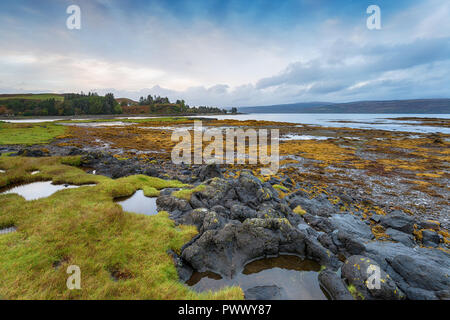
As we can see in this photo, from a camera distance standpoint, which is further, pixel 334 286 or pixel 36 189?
pixel 36 189

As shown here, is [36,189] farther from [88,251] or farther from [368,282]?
[368,282]

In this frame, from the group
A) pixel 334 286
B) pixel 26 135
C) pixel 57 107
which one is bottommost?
pixel 334 286

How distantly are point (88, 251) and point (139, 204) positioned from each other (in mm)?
6312

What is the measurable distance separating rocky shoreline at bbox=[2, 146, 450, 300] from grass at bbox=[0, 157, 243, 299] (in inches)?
39.7

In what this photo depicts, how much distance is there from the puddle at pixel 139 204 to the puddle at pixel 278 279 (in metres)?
6.95

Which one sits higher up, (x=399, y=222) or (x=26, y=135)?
(x=26, y=135)

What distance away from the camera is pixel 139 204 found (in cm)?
1445

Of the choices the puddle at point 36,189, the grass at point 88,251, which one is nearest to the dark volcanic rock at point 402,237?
the grass at point 88,251

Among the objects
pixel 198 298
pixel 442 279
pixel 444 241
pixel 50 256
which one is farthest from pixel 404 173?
pixel 50 256

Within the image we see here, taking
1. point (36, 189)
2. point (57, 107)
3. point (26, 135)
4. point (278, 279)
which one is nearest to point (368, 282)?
point (278, 279)

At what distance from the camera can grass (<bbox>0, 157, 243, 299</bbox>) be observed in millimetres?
6543

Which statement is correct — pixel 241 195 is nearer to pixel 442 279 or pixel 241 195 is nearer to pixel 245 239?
pixel 245 239

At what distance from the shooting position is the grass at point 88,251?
654 cm

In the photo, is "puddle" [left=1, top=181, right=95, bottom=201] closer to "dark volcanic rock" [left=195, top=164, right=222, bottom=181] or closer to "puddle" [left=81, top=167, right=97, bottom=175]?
"puddle" [left=81, top=167, right=97, bottom=175]
